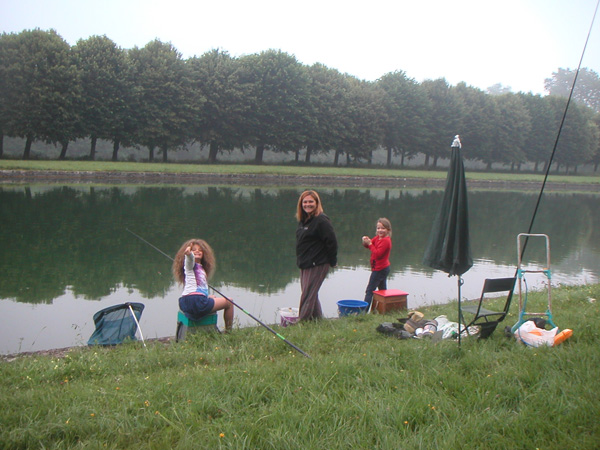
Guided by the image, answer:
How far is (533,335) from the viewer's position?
5250mm

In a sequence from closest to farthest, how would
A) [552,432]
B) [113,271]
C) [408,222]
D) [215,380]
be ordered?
[552,432] → [215,380] → [113,271] → [408,222]

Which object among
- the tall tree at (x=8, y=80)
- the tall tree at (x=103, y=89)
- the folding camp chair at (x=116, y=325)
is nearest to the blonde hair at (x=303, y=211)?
the folding camp chair at (x=116, y=325)

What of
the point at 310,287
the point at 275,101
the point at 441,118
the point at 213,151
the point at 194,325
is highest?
the point at 441,118

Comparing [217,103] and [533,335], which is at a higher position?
[217,103]

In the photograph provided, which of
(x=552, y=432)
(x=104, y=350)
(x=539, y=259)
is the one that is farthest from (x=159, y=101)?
(x=552, y=432)

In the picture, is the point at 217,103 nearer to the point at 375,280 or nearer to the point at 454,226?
the point at 375,280

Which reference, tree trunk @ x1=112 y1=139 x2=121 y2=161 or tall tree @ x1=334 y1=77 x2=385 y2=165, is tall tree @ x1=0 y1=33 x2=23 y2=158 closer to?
tree trunk @ x1=112 y1=139 x2=121 y2=161

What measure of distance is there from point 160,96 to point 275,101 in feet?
36.1

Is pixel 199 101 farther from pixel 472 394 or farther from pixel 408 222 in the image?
pixel 472 394

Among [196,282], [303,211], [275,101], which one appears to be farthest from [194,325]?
[275,101]

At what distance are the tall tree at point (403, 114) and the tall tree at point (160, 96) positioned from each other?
22928 millimetres

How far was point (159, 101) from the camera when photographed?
4606 cm

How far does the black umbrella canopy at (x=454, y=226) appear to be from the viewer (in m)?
5.02

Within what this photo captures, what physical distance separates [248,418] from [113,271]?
310 inches
